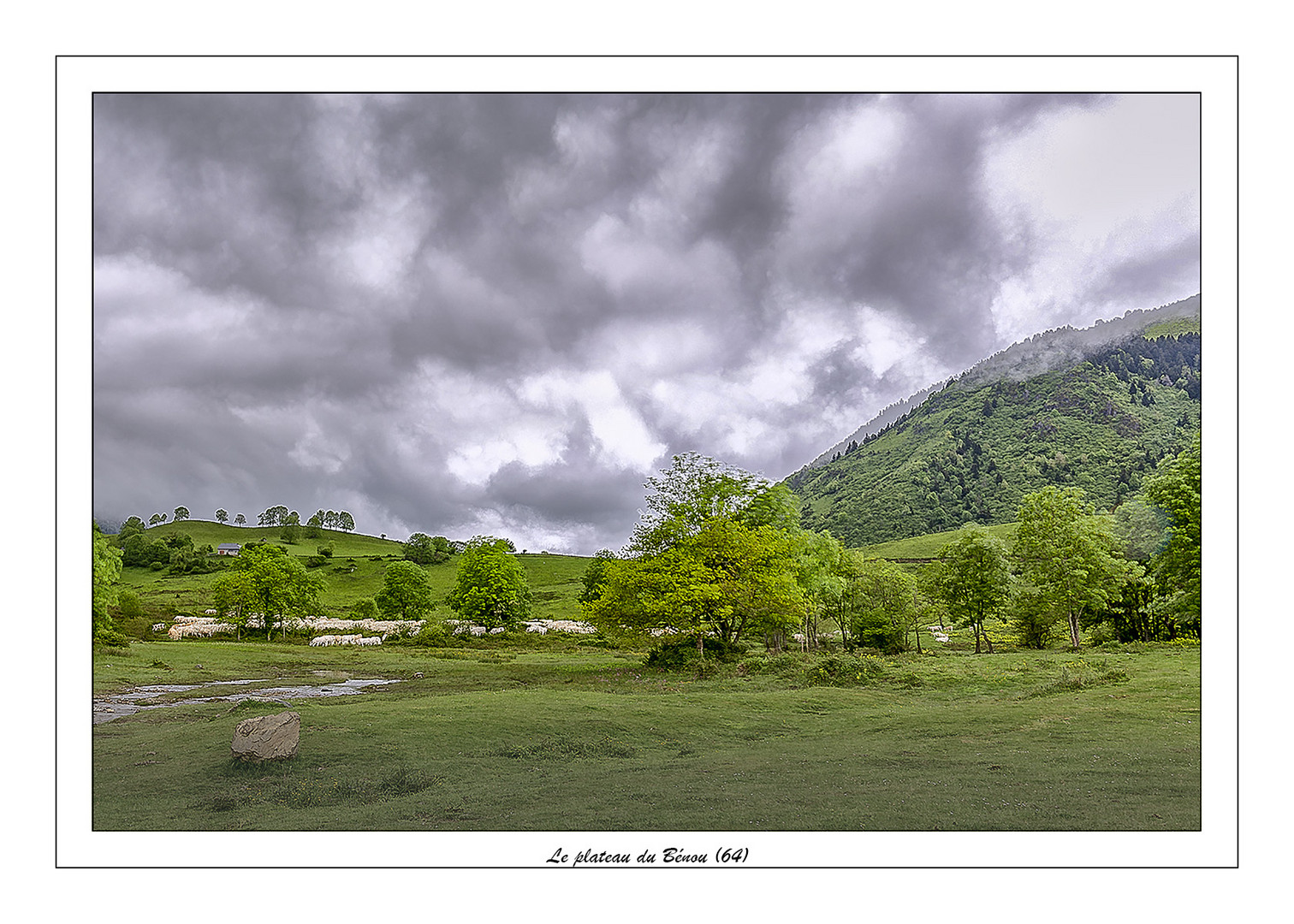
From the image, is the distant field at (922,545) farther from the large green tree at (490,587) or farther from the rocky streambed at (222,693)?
the rocky streambed at (222,693)

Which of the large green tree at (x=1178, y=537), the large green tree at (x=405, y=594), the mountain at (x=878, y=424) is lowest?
the large green tree at (x=405, y=594)

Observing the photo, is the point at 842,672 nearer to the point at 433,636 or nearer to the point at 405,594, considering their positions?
the point at 433,636

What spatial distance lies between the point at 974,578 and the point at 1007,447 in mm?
4656

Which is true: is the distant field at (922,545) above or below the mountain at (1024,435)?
below

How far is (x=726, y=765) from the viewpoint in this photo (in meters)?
7.45

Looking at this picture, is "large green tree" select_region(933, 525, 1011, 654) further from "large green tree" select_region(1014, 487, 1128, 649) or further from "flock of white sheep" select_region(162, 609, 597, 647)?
"flock of white sheep" select_region(162, 609, 597, 647)

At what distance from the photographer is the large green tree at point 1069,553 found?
1338cm

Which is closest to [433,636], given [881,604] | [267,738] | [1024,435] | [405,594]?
[405,594]

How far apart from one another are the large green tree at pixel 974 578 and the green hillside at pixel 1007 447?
92cm

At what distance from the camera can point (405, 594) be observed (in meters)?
13.0

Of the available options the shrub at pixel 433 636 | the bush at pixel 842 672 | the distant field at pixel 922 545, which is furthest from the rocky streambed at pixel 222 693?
the distant field at pixel 922 545

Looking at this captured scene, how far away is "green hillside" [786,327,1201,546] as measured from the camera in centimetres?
1045
